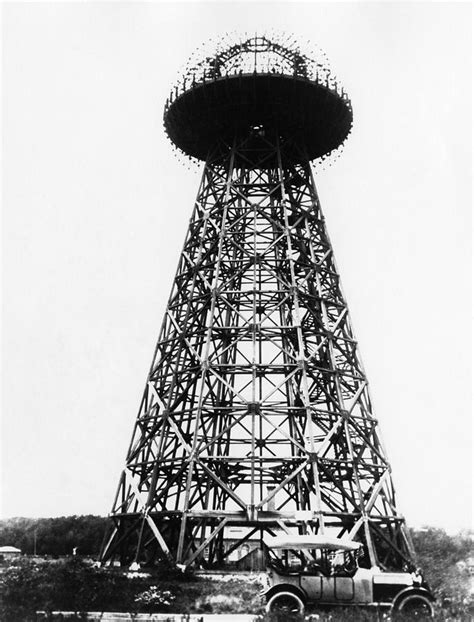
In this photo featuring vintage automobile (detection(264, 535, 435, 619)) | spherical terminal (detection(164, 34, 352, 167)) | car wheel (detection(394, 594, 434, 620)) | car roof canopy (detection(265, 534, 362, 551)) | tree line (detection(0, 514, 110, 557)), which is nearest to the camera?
car wheel (detection(394, 594, 434, 620))

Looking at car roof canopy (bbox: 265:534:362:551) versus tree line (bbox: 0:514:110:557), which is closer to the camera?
car roof canopy (bbox: 265:534:362:551)

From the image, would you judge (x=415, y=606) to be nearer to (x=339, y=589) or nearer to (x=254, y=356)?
(x=339, y=589)

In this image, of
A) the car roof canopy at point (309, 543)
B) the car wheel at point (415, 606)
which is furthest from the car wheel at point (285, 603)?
the car wheel at point (415, 606)

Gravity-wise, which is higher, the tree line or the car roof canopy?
the tree line

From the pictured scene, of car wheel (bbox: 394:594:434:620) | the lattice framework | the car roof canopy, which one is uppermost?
the lattice framework

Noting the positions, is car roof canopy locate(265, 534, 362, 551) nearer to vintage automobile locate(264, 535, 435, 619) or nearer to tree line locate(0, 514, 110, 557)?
vintage automobile locate(264, 535, 435, 619)

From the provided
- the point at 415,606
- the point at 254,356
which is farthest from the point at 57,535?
the point at 415,606

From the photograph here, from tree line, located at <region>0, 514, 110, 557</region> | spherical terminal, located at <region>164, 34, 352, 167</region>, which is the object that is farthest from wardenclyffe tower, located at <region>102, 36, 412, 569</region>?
tree line, located at <region>0, 514, 110, 557</region>
